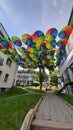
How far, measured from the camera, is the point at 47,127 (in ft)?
13.4

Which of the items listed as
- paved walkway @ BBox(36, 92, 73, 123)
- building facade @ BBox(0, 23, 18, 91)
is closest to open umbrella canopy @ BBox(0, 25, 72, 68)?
building facade @ BBox(0, 23, 18, 91)

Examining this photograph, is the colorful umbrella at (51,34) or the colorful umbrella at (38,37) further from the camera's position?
the colorful umbrella at (38,37)

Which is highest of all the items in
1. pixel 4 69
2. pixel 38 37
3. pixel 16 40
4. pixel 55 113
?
pixel 16 40

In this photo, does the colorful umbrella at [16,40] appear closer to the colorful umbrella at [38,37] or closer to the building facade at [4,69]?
the colorful umbrella at [38,37]

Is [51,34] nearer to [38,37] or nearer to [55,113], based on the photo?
[38,37]

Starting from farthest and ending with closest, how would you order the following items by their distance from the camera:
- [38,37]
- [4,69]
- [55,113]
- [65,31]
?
[4,69], [38,37], [65,31], [55,113]

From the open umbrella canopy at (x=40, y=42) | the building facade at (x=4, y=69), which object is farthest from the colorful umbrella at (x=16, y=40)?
the building facade at (x=4, y=69)

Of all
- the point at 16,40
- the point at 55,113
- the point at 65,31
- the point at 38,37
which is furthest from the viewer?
the point at 16,40

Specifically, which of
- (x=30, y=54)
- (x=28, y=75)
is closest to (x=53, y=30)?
(x=30, y=54)

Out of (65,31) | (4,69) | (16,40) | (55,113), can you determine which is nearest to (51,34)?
(65,31)

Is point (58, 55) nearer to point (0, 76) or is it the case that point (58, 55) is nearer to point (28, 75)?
point (0, 76)

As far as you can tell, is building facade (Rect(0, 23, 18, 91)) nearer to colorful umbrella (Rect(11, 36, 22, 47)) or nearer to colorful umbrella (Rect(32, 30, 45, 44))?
colorful umbrella (Rect(11, 36, 22, 47))

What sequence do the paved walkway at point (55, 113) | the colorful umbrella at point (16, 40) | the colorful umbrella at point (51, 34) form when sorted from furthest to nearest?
1. the colorful umbrella at point (16, 40)
2. the colorful umbrella at point (51, 34)
3. the paved walkway at point (55, 113)

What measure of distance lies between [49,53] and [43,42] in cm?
288
